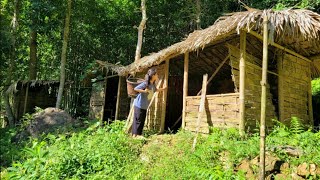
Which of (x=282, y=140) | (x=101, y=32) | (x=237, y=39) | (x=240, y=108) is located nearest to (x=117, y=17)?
(x=101, y=32)

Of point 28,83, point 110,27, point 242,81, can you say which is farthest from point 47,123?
point 110,27

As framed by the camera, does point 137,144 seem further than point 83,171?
Yes

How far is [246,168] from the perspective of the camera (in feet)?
13.6

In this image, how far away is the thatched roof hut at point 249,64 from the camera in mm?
5160

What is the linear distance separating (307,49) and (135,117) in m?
4.36

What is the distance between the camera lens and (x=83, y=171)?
16.9ft

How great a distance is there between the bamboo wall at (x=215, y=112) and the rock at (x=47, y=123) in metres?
4.15

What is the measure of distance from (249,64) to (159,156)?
2.65 meters

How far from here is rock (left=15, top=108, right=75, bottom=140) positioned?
9.12m

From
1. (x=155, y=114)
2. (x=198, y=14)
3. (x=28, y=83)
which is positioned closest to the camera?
(x=155, y=114)

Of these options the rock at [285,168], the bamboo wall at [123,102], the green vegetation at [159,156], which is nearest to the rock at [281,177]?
the rock at [285,168]

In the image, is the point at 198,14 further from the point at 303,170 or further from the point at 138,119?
the point at 303,170

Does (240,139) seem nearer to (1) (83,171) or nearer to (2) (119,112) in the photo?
(1) (83,171)

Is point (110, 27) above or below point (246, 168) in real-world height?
above
